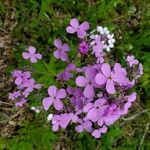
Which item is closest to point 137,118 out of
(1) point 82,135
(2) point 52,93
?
(1) point 82,135

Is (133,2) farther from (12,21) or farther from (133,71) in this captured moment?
(133,71)

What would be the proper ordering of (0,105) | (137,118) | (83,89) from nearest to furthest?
1. (83,89)
2. (0,105)
3. (137,118)

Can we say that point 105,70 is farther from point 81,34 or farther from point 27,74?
point 27,74

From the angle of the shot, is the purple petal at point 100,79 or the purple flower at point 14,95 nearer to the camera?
the purple petal at point 100,79

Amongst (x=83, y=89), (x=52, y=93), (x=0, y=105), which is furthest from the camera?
(x=0, y=105)

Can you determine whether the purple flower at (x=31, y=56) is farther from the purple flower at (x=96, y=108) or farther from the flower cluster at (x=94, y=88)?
the purple flower at (x=96, y=108)

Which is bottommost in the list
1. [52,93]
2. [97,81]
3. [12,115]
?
[97,81]

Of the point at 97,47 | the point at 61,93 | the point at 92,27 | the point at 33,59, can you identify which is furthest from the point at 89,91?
the point at 92,27

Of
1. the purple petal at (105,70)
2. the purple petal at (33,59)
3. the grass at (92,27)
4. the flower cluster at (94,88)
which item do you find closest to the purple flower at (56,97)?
the flower cluster at (94,88)
